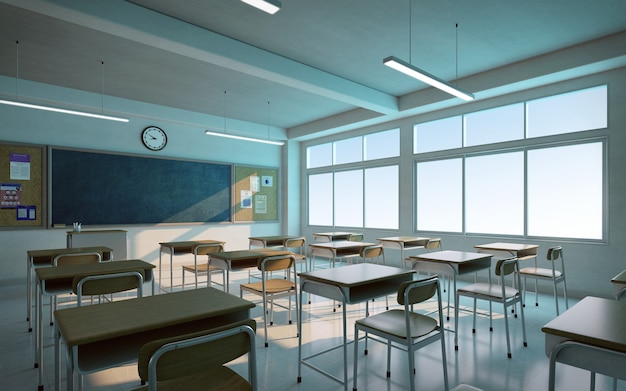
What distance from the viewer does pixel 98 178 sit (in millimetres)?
A: 6492

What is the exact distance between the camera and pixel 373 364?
108 inches

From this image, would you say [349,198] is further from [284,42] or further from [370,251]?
[284,42]

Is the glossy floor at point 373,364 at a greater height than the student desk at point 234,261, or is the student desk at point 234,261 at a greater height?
the student desk at point 234,261

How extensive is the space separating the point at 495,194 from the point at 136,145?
6.52m

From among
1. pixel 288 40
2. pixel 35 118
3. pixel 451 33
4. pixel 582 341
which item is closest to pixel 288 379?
pixel 582 341

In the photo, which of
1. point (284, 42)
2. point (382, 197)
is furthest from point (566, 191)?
point (284, 42)

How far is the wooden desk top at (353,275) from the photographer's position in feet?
7.74

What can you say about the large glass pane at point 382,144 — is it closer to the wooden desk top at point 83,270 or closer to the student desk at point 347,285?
the student desk at point 347,285

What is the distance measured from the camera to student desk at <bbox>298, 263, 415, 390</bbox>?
233cm

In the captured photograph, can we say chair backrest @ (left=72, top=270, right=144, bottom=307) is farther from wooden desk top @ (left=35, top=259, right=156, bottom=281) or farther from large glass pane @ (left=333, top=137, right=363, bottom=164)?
large glass pane @ (left=333, top=137, right=363, bottom=164)

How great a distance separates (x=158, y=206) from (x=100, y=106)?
208cm

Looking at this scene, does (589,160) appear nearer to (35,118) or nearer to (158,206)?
(158,206)

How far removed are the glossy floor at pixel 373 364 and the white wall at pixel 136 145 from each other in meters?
2.47

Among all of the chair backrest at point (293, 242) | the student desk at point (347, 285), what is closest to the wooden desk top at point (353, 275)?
the student desk at point (347, 285)
